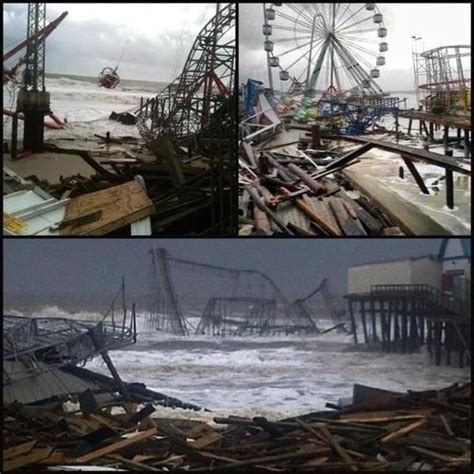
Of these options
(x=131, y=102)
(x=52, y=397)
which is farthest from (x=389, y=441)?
(x=131, y=102)

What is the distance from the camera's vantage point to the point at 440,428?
14.4 ft

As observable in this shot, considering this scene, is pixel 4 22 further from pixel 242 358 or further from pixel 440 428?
pixel 440 428

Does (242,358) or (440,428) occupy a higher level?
(242,358)

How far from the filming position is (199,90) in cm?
443

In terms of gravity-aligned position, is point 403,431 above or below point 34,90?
below

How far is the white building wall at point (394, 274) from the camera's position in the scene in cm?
439

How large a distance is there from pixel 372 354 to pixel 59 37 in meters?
2.58

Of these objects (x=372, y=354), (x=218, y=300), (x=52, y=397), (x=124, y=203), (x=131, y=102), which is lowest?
(x=52, y=397)

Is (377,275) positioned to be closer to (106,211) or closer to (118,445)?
(106,211)

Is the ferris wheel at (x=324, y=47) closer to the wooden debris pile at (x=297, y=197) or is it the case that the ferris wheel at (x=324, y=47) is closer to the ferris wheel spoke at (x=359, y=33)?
the ferris wheel spoke at (x=359, y=33)

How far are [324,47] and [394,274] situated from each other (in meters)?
1.40

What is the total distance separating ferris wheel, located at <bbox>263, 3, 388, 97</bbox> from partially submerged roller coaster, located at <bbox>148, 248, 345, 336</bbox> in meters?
1.15

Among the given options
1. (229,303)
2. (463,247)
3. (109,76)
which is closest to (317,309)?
(229,303)

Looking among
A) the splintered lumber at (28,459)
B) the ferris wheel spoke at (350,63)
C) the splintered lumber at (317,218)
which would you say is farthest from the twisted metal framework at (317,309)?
the splintered lumber at (28,459)
